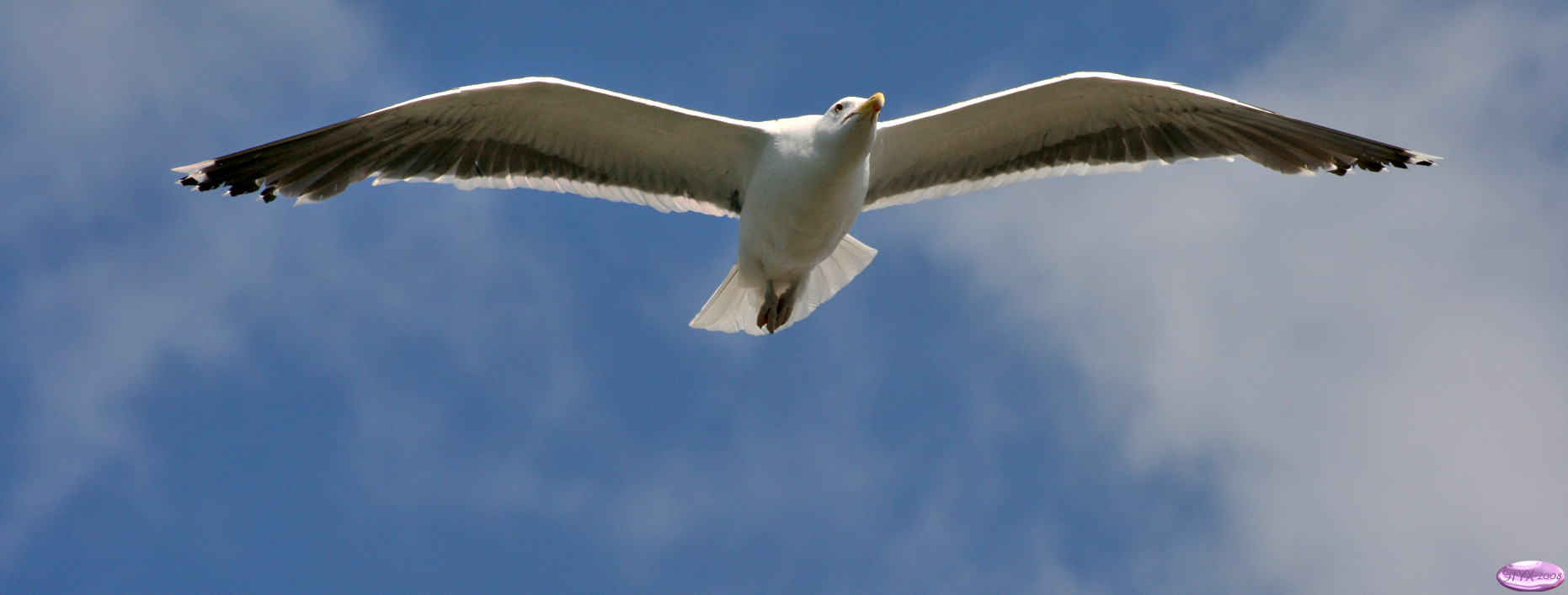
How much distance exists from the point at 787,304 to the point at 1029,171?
63.4 inches

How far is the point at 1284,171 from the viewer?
6105mm

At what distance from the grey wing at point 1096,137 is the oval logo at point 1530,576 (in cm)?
221

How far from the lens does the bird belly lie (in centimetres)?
547

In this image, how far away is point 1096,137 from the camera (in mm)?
6285

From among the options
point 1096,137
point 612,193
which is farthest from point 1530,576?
point 612,193

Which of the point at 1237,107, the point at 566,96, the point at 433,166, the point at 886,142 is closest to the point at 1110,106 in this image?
the point at 1237,107

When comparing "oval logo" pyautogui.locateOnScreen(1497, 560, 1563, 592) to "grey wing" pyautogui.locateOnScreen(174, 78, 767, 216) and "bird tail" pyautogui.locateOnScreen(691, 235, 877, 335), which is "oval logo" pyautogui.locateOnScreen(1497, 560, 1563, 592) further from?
"grey wing" pyautogui.locateOnScreen(174, 78, 767, 216)

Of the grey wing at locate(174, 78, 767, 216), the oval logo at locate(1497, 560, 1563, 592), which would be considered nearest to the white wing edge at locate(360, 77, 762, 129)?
the grey wing at locate(174, 78, 767, 216)

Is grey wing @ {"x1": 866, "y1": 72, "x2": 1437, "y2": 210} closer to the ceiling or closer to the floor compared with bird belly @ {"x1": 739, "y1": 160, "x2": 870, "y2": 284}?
closer to the ceiling

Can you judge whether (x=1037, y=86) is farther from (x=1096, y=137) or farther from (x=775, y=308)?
(x=775, y=308)

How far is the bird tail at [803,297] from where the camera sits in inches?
257

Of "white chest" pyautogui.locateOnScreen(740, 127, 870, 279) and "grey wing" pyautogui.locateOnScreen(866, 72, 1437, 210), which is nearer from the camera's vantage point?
"white chest" pyautogui.locateOnScreen(740, 127, 870, 279)

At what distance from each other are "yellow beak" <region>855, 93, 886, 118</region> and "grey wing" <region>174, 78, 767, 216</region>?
2.59ft

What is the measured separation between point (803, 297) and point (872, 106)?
1.64m
